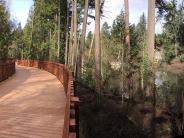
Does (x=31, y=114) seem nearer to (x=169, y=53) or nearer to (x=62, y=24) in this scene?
(x=62, y=24)

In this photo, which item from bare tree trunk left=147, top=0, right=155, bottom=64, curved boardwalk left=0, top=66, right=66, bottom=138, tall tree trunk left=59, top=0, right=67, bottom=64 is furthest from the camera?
tall tree trunk left=59, top=0, right=67, bottom=64

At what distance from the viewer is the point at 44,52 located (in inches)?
2594

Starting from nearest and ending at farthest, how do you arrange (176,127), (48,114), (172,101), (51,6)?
(48,114) → (176,127) → (172,101) → (51,6)

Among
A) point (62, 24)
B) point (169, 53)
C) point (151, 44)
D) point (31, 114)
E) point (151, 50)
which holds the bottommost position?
point (31, 114)

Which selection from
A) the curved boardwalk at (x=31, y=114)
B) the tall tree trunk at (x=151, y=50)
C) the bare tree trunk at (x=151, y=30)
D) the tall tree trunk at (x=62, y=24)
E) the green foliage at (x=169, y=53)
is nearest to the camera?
the curved boardwalk at (x=31, y=114)

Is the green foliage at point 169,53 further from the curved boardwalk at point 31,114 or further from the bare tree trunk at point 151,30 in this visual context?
the curved boardwalk at point 31,114

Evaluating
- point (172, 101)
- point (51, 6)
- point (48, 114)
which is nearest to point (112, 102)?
point (172, 101)

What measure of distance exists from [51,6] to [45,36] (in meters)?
21.3

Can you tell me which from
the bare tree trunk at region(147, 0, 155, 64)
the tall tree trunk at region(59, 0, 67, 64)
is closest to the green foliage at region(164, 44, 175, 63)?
the tall tree trunk at region(59, 0, 67, 64)

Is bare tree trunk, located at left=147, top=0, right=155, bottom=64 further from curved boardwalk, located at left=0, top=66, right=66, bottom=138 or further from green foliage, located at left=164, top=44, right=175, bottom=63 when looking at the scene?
Result: green foliage, located at left=164, top=44, right=175, bottom=63

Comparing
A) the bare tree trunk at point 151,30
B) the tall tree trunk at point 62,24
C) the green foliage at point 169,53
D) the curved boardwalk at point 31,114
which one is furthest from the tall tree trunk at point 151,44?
the green foliage at point 169,53

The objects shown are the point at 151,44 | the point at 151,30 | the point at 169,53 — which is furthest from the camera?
the point at 169,53

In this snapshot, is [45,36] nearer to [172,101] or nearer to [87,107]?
[172,101]

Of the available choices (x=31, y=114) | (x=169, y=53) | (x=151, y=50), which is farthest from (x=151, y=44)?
(x=169, y=53)
